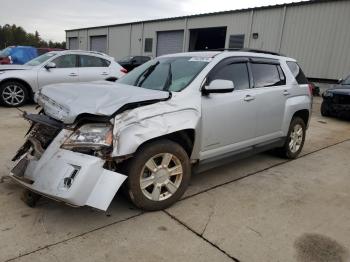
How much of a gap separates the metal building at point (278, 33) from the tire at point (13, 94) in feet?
48.5

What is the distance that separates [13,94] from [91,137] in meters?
7.07

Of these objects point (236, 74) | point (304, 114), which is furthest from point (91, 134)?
point (304, 114)

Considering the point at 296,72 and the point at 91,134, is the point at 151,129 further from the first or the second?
the point at 296,72

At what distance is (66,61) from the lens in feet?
32.7

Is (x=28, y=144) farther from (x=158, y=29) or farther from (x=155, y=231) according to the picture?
(x=158, y=29)

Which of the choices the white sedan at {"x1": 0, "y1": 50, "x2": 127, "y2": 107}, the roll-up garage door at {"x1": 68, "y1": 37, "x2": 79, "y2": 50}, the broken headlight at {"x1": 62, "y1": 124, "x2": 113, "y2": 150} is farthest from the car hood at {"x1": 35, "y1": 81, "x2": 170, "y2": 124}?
the roll-up garage door at {"x1": 68, "y1": 37, "x2": 79, "y2": 50}

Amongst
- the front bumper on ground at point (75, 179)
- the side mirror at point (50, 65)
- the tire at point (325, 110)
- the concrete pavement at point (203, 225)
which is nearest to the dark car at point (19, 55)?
the side mirror at point (50, 65)

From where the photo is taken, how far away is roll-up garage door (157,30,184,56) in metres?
25.9

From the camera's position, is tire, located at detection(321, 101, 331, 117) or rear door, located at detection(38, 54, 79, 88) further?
tire, located at detection(321, 101, 331, 117)

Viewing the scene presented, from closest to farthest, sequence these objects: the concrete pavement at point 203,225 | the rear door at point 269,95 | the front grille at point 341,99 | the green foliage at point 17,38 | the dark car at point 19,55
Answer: the concrete pavement at point 203,225
the rear door at point 269,95
the front grille at point 341,99
the dark car at point 19,55
the green foliage at point 17,38

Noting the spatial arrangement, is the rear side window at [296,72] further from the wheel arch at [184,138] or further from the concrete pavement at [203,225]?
the wheel arch at [184,138]

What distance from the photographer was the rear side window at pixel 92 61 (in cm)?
1022

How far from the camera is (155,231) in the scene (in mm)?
3254

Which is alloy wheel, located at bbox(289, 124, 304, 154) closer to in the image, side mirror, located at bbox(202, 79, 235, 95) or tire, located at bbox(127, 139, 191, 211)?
side mirror, located at bbox(202, 79, 235, 95)
